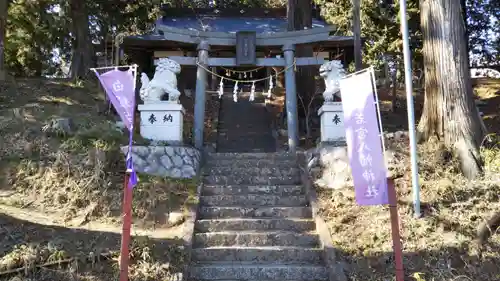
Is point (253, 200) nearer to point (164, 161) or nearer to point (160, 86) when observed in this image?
point (164, 161)

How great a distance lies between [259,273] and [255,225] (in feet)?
3.85

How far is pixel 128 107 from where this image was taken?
5.64 meters

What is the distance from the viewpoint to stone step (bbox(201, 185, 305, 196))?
324 inches

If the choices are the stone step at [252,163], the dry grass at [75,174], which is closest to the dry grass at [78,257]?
the dry grass at [75,174]

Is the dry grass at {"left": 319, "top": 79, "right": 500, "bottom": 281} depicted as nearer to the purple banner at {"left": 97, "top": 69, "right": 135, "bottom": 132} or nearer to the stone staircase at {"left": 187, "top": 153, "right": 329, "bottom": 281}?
the stone staircase at {"left": 187, "top": 153, "right": 329, "bottom": 281}

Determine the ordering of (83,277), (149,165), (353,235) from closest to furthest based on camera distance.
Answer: (83,277), (353,235), (149,165)

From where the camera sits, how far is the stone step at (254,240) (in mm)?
6707

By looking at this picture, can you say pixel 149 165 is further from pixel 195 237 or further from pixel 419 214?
pixel 419 214

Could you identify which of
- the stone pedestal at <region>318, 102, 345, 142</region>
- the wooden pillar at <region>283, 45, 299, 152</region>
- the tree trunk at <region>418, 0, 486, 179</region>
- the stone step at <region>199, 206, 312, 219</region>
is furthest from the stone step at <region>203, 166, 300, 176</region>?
the tree trunk at <region>418, 0, 486, 179</region>

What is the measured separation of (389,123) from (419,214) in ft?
25.2

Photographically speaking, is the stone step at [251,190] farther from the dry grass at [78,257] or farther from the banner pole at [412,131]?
the banner pole at [412,131]

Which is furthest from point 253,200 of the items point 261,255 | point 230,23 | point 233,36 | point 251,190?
point 230,23

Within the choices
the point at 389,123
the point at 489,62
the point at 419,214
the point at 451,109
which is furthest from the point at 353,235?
the point at 489,62

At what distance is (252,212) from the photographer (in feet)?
24.5
